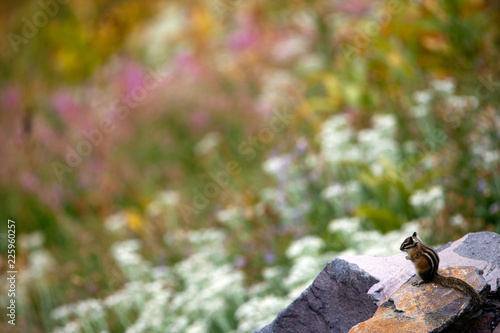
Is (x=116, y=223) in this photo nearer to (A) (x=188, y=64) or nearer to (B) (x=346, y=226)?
(B) (x=346, y=226)

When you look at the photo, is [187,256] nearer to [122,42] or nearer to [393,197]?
[393,197]

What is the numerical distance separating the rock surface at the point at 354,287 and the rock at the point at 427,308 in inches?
4.1

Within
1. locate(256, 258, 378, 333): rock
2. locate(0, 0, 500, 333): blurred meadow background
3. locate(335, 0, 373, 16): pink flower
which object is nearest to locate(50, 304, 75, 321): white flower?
locate(0, 0, 500, 333): blurred meadow background

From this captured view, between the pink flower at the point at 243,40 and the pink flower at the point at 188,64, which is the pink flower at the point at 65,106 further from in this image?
the pink flower at the point at 243,40

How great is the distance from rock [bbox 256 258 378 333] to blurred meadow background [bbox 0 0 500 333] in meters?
1.07

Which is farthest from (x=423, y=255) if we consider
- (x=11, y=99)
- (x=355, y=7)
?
(x=11, y=99)

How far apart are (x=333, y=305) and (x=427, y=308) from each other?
0.47 metres

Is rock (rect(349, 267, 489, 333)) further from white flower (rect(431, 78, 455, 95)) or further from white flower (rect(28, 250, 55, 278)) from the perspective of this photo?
white flower (rect(28, 250, 55, 278))

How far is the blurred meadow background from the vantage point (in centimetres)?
418

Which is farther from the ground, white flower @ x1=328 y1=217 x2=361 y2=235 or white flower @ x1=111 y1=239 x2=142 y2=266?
white flower @ x1=111 y1=239 x2=142 y2=266

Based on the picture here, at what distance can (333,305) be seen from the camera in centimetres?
239

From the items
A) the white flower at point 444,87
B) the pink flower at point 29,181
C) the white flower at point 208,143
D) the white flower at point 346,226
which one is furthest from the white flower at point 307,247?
the pink flower at point 29,181

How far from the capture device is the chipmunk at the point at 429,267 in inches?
77.2

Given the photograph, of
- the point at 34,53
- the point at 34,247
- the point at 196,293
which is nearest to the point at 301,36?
the point at 34,53
